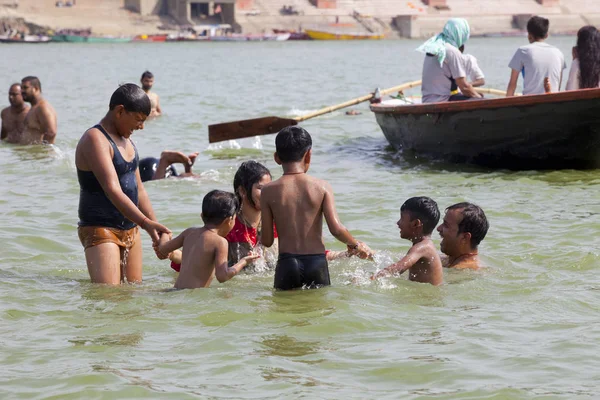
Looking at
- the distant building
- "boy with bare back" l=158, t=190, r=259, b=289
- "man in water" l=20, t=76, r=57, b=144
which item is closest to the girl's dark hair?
"boy with bare back" l=158, t=190, r=259, b=289

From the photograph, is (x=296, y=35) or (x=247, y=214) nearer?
(x=247, y=214)

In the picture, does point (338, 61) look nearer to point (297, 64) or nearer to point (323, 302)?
point (297, 64)

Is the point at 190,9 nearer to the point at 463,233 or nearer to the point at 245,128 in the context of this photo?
the point at 245,128

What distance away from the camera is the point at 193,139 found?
16.0 m

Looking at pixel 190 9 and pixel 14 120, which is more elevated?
pixel 190 9

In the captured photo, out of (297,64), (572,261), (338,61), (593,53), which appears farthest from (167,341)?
(338,61)

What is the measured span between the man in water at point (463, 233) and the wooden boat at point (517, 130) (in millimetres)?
3923

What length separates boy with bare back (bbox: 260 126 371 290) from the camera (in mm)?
5656

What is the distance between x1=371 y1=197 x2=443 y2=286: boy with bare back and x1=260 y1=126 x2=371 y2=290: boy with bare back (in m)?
0.41

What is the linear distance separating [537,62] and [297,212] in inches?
225

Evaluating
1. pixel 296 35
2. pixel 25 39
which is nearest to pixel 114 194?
pixel 25 39

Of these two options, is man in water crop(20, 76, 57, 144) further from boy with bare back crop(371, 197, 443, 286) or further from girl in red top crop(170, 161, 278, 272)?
boy with bare back crop(371, 197, 443, 286)

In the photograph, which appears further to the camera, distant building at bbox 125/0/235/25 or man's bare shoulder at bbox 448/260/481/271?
distant building at bbox 125/0/235/25

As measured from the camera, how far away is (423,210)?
A: 6.13 m
